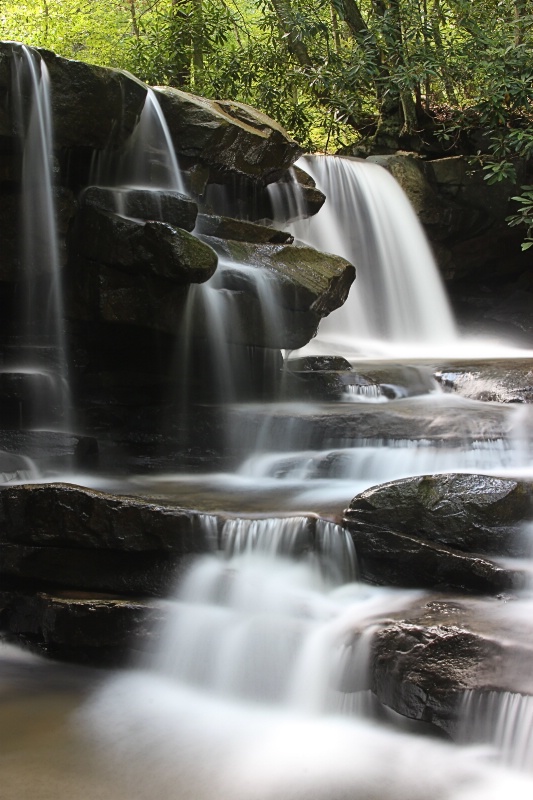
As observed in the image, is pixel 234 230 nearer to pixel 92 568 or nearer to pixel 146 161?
pixel 146 161

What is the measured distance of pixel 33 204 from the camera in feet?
23.6

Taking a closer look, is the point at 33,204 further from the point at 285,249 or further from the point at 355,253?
the point at 355,253

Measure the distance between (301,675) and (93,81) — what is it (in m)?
5.48

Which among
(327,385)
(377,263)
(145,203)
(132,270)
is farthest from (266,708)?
(377,263)

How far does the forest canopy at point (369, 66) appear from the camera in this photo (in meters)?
11.7

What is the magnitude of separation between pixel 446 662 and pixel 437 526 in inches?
48.3

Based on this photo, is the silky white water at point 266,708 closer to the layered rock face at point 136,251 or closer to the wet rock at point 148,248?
the wet rock at point 148,248

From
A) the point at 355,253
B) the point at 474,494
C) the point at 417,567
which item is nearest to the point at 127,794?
the point at 417,567

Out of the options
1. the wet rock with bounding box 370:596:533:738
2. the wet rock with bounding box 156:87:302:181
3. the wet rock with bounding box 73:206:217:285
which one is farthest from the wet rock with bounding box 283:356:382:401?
the wet rock with bounding box 370:596:533:738

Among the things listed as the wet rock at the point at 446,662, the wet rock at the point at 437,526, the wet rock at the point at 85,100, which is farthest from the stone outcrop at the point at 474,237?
the wet rock at the point at 446,662

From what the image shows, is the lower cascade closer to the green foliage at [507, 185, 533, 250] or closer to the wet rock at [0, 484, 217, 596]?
the wet rock at [0, 484, 217, 596]

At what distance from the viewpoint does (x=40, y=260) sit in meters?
7.25

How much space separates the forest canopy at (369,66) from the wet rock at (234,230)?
425cm

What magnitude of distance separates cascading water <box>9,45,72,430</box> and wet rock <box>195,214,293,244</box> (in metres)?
1.67
